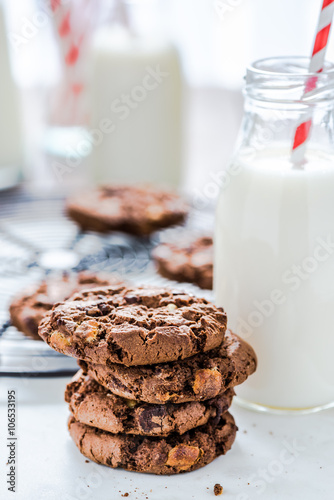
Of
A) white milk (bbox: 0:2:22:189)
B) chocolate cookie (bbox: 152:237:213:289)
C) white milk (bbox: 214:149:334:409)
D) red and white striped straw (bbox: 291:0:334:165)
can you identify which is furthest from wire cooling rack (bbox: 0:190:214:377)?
red and white striped straw (bbox: 291:0:334:165)

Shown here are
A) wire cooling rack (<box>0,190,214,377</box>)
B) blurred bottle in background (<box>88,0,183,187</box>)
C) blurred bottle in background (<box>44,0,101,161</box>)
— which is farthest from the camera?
blurred bottle in background (<box>44,0,101,161</box>)

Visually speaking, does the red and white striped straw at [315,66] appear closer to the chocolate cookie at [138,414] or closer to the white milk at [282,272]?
the white milk at [282,272]

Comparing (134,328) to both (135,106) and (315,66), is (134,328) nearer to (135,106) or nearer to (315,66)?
(315,66)

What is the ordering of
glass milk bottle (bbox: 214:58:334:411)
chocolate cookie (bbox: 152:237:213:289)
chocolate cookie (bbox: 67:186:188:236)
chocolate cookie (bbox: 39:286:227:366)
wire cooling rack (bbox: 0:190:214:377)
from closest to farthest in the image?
chocolate cookie (bbox: 39:286:227:366) < glass milk bottle (bbox: 214:58:334:411) < wire cooling rack (bbox: 0:190:214:377) < chocolate cookie (bbox: 152:237:213:289) < chocolate cookie (bbox: 67:186:188:236)

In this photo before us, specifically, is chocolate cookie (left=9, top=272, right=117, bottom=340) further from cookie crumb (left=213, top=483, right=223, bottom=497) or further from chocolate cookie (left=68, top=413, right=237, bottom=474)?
cookie crumb (left=213, top=483, right=223, bottom=497)

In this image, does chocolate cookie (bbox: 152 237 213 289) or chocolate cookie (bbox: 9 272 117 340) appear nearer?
chocolate cookie (bbox: 9 272 117 340)

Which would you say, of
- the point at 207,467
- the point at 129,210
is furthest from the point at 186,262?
the point at 207,467
